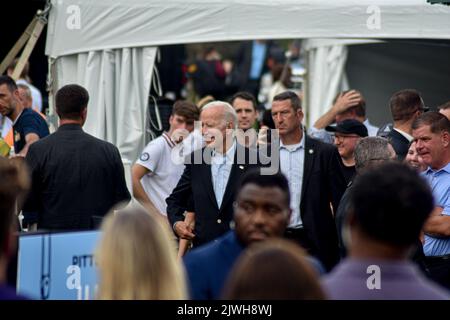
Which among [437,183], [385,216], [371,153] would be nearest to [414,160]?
[437,183]

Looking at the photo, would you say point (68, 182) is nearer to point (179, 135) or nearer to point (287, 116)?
point (287, 116)

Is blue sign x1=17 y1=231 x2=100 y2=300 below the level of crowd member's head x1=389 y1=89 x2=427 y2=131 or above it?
below

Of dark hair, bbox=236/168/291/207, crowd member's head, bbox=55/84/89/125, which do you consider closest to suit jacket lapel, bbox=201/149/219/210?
crowd member's head, bbox=55/84/89/125

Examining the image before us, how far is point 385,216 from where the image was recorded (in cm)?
377

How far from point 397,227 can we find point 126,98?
295 inches

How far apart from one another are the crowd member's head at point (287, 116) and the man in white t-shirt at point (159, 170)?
1459 mm

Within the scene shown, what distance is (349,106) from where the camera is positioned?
11180mm

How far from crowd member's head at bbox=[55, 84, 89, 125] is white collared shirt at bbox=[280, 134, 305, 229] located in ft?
5.43

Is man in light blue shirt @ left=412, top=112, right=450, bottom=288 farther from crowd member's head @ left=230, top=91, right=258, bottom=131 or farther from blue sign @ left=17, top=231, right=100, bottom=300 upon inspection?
crowd member's head @ left=230, top=91, right=258, bottom=131

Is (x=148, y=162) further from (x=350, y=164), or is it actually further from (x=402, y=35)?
(x=402, y=35)

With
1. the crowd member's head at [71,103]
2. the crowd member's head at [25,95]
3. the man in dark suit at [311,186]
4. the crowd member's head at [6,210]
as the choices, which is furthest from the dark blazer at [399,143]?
the crowd member's head at [6,210]

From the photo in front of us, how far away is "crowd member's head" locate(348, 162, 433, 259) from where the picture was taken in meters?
3.76

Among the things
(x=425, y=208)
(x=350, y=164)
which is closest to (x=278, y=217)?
(x=425, y=208)

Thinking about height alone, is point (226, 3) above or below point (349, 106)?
above
